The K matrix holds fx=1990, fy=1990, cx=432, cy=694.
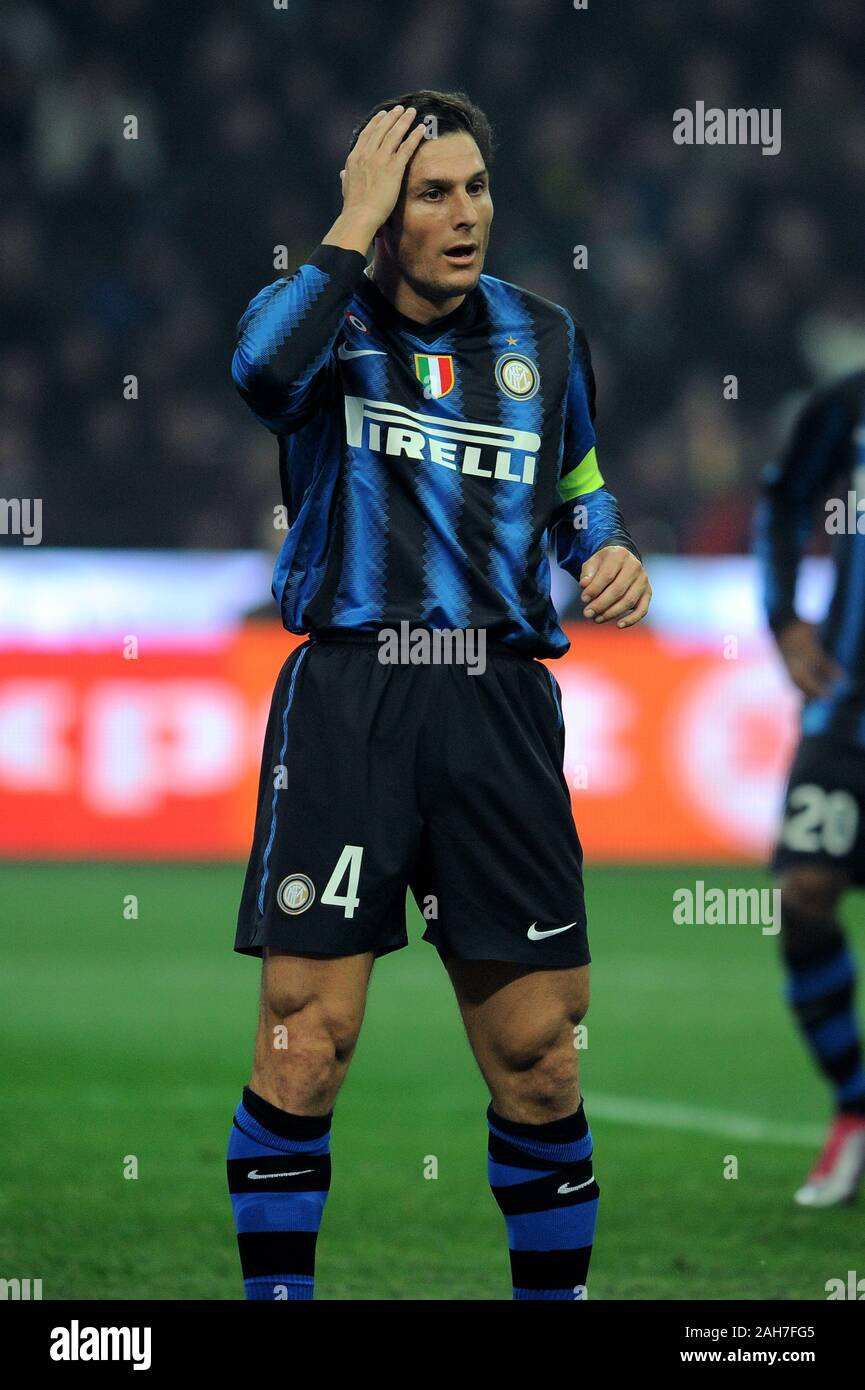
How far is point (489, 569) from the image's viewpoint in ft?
9.37

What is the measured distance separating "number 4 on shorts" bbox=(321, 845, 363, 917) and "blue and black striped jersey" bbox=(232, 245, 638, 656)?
12.8 inches

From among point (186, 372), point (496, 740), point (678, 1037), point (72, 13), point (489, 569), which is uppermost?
point (72, 13)

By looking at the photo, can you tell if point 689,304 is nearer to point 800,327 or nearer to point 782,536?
point 800,327

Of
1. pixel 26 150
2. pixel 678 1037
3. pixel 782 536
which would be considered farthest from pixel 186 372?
pixel 782 536

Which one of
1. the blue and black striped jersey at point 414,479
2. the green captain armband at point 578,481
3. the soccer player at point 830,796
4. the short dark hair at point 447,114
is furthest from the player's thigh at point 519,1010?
the soccer player at point 830,796

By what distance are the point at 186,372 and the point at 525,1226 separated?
10260mm

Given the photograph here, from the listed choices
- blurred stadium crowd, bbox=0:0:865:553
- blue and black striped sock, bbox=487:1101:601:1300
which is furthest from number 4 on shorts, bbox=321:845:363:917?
blurred stadium crowd, bbox=0:0:865:553

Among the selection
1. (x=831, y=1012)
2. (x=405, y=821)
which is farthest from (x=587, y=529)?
(x=831, y=1012)

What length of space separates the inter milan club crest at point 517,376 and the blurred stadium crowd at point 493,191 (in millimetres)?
8626

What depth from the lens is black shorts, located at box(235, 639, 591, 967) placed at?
9.11 feet

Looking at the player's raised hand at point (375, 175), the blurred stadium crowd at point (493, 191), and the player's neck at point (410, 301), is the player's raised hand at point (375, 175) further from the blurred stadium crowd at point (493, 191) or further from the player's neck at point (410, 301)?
the blurred stadium crowd at point (493, 191)

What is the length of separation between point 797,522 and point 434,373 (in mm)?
2166

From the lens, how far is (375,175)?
2.79 meters
